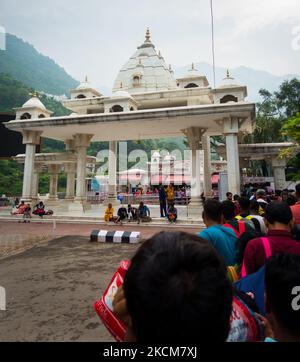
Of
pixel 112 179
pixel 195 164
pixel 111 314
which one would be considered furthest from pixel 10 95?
pixel 111 314

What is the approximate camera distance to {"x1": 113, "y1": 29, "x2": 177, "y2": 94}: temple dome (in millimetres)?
18688

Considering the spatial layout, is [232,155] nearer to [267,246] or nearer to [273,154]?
[273,154]

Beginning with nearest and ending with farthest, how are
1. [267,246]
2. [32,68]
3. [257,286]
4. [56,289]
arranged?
[257,286], [267,246], [56,289], [32,68]

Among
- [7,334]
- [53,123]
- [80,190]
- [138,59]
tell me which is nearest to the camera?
[7,334]

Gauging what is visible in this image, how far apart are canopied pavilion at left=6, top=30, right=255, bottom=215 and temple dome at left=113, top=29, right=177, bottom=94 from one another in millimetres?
73

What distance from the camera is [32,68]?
97.9 metres

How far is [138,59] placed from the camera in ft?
68.1

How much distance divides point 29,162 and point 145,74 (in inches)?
433

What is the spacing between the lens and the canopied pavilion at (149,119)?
38.5ft

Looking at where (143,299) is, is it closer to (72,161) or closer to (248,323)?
(248,323)

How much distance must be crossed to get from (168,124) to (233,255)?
39.0 feet

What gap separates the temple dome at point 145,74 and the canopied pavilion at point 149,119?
73 millimetres

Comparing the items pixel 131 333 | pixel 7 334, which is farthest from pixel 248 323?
pixel 7 334

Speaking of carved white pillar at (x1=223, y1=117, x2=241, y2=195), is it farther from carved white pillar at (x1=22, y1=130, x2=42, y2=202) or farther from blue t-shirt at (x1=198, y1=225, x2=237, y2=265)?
carved white pillar at (x1=22, y1=130, x2=42, y2=202)
